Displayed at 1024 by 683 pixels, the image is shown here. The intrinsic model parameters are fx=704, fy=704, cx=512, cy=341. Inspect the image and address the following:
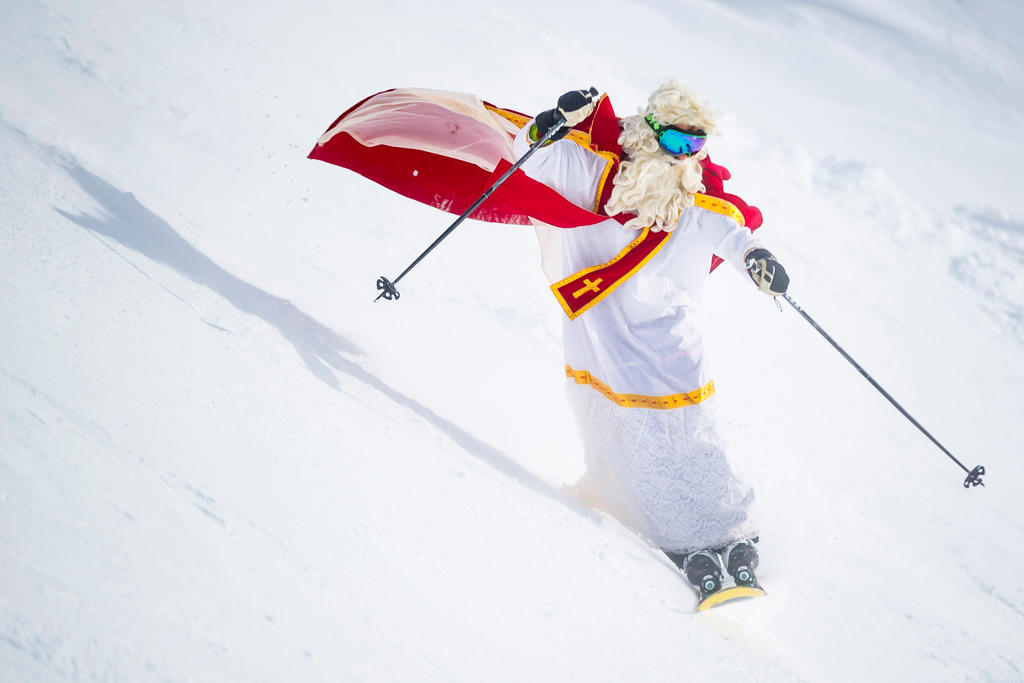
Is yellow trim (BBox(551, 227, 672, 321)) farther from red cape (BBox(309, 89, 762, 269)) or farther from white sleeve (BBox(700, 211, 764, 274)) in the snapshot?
red cape (BBox(309, 89, 762, 269))

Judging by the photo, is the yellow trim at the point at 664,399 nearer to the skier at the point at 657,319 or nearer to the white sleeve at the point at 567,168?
the skier at the point at 657,319

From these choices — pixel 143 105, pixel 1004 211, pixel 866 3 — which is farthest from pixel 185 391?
pixel 866 3

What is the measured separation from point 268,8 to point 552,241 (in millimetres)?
5581

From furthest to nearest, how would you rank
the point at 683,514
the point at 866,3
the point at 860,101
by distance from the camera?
the point at 866,3
the point at 860,101
the point at 683,514

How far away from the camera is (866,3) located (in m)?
11.8

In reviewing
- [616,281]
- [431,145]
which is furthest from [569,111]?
[431,145]

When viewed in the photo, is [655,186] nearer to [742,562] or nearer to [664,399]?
[664,399]

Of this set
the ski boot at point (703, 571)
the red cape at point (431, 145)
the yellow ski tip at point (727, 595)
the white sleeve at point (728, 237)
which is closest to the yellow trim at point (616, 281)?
the white sleeve at point (728, 237)

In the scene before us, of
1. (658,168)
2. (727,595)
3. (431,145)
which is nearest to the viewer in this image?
(727,595)

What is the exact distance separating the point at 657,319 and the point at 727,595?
2.93ft

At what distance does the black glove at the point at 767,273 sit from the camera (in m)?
2.21

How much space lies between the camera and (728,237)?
235cm

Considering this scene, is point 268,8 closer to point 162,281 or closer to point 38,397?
point 162,281

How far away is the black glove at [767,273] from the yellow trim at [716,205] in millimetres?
192
